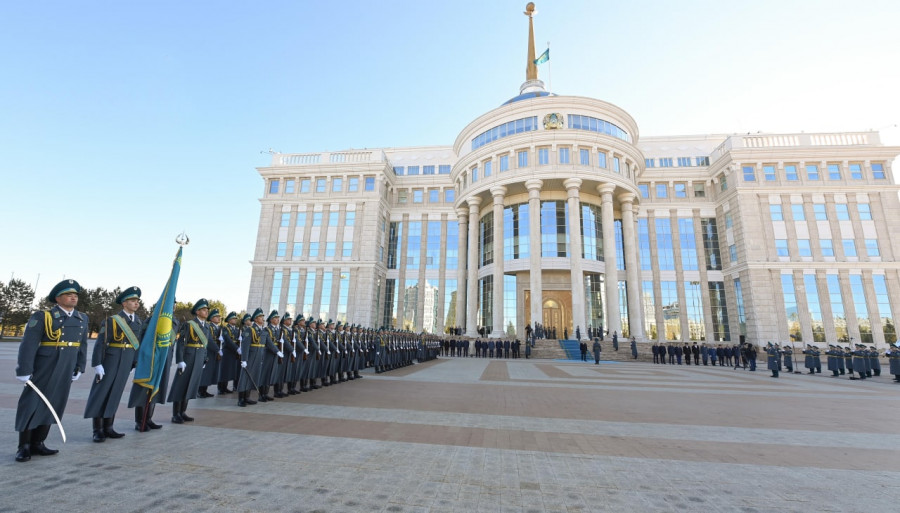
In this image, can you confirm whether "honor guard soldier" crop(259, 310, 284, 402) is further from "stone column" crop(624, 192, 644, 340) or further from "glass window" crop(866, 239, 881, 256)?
"glass window" crop(866, 239, 881, 256)

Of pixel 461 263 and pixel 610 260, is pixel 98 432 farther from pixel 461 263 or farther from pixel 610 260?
pixel 461 263

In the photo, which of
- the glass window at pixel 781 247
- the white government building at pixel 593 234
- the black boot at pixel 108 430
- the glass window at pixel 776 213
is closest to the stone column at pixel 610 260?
the white government building at pixel 593 234

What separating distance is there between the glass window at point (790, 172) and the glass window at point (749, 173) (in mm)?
2987

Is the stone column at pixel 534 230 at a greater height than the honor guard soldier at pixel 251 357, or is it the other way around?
the stone column at pixel 534 230

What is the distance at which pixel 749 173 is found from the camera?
130 feet

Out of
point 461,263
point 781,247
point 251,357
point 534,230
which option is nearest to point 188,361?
point 251,357

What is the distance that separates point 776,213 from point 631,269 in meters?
16.7

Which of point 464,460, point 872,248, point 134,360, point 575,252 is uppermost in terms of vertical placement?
point 872,248

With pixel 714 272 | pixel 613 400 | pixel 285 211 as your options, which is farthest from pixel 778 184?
pixel 285 211

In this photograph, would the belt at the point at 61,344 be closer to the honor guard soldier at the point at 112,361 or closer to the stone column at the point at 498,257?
the honor guard soldier at the point at 112,361

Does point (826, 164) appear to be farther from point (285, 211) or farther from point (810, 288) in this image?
point (285, 211)

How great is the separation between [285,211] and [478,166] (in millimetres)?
23710

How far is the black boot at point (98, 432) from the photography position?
532cm

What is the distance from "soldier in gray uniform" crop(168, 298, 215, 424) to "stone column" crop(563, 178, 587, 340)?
29.3 meters
